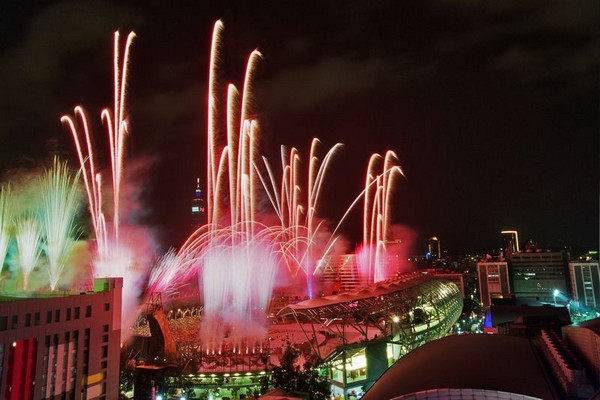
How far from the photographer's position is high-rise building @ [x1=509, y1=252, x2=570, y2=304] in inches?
3110

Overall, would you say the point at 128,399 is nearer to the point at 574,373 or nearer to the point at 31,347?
the point at 31,347

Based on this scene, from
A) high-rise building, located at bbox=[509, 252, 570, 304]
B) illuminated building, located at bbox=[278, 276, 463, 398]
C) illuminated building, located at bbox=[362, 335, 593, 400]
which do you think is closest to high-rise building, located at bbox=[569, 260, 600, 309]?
high-rise building, located at bbox=[509, 252, 570, 304]

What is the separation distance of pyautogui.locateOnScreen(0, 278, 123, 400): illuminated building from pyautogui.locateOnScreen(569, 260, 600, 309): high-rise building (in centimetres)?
6827

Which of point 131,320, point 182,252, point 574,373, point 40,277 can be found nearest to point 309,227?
point 182,252

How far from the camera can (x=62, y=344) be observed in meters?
20.3

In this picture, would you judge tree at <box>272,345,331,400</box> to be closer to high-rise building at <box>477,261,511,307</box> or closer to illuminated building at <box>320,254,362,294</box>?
illuminated building at <box>320,254,362,294</box>

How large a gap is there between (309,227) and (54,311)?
18.1 meters

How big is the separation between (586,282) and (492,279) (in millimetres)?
16550

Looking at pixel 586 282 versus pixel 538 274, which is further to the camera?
pixel 538 274

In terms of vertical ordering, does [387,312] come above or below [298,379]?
above

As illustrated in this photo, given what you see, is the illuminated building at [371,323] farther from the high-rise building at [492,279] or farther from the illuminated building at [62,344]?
the high-rise building at [492,279]

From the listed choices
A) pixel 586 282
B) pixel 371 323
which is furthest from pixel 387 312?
pixel 586 282

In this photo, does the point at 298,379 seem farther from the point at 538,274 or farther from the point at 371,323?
the point at 538,274

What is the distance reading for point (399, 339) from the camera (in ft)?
103
